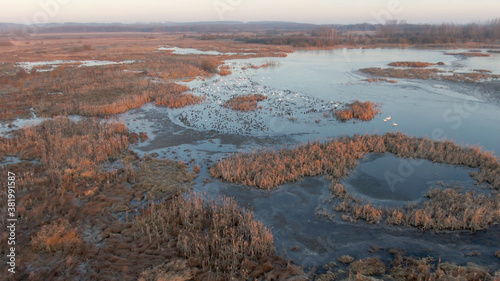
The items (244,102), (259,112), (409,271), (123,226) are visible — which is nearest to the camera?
(409,271)

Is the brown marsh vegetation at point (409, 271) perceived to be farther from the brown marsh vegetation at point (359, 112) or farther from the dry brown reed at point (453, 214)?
the brown marsh vegetation at point (359, 112)

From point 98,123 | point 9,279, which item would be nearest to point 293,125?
point 98,123

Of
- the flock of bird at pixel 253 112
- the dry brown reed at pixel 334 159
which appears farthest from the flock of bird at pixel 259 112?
the dry brown reed at pixel 334 159

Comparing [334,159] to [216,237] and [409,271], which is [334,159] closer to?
[409,271]

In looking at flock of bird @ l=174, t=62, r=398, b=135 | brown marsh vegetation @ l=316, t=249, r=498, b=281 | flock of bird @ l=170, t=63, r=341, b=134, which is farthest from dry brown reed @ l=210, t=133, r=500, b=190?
brown marsh vegetation @ l=316, t=249, r=498, b=281

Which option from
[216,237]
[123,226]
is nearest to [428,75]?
[216,237]

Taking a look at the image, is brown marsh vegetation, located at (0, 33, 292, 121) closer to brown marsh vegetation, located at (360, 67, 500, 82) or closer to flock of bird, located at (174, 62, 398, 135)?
flock of bird, located at (174, 62, 398, 135)
